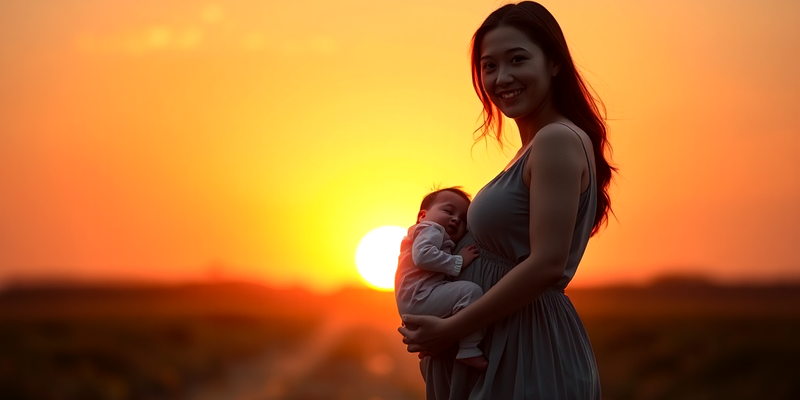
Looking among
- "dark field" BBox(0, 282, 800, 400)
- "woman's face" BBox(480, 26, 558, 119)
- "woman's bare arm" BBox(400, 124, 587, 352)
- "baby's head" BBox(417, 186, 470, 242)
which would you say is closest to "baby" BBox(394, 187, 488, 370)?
"baby's head" BBox(417, 186, 470, 242)

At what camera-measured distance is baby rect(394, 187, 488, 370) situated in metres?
3.06

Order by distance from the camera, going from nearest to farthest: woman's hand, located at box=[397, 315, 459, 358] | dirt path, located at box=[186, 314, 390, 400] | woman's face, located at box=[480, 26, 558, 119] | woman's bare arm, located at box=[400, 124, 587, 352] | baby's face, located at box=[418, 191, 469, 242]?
woman's bare arm, located at box=[400, 124, 587, 352] → woman's hand, located at box=[397, 315, 459, 358] → woman's face, located at box=[480, 26, 558, 119] → baby's face, located at box=[418, 191, 469, 242] → dirt path, located at box=[186, 314, 390, 400]

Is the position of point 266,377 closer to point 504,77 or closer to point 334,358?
point 334,358

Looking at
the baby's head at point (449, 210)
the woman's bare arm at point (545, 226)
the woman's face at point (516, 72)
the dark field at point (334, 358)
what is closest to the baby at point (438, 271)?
the baby's head at point (449, 210)

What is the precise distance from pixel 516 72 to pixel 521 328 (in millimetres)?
793

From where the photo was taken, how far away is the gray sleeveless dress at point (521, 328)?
9.87 ft

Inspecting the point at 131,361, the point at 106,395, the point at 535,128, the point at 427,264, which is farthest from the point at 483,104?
the point at 131,361

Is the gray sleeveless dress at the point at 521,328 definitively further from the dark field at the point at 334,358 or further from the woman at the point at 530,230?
the dark field at the point at 334,358

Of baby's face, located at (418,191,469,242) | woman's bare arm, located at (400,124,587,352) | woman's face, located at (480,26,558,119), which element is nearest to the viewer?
woman's bare arm, located at (400,124,587,352)

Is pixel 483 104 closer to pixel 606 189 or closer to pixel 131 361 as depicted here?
Answer: pixel 606 189

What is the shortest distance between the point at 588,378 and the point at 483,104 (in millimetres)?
1031

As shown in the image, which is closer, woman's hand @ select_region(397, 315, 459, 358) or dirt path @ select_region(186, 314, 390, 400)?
woman's hand @ select_region(397, 315, 459, 358)

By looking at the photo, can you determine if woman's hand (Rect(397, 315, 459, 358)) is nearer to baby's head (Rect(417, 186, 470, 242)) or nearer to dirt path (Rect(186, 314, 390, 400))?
baby's head (Rect(417, 186, 470, 242))

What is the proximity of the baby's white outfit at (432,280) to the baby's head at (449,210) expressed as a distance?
99 millimetres
